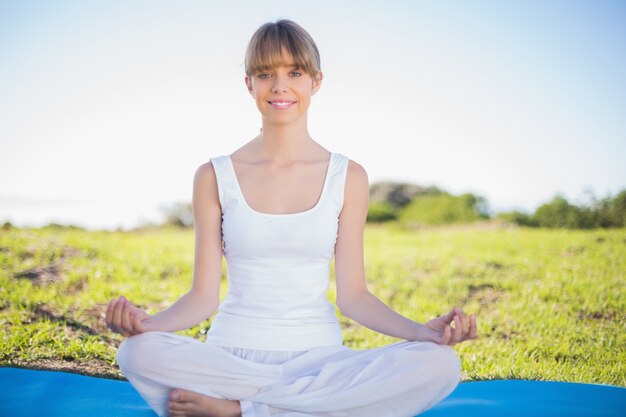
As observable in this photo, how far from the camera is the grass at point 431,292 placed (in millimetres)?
3736

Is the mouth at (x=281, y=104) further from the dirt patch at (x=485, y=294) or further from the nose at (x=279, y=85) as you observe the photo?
the dirt patch at (x=485, y=294)

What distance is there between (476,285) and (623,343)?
1.70 m

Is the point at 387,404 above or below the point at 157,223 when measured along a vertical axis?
below

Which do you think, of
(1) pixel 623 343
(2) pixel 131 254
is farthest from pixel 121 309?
(2) pixel 131 254

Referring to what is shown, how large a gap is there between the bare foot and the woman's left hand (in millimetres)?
769

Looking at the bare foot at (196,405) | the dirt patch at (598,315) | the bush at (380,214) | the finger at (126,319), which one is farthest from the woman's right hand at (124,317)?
the bush at (380,214)

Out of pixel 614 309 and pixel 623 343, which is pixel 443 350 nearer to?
pixel 623 343

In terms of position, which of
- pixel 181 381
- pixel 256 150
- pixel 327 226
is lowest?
pixel 181 381

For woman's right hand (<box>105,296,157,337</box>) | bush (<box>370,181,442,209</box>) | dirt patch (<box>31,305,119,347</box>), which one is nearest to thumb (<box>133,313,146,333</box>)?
woman's right hand (<box>105,296,157,337</box>)

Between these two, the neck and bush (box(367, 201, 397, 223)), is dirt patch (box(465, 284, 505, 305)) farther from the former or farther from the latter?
bush (box(367, 201, 397, 223))

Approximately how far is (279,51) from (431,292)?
376cm

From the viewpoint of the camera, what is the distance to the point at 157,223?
9367 millimetres

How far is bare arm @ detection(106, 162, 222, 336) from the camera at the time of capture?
7.91ft

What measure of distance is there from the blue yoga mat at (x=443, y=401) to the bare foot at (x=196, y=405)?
436 millimetres
